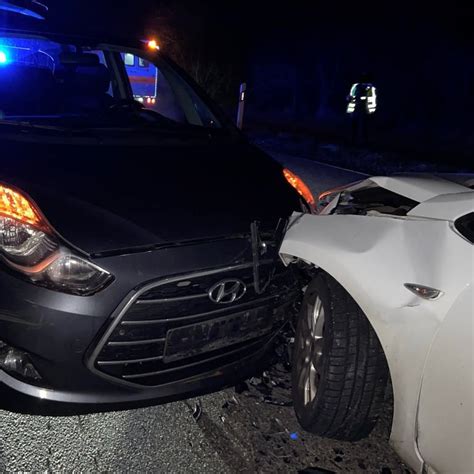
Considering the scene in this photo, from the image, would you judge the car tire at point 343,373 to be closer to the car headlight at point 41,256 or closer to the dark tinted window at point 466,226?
the dark tinted window at point 466,226

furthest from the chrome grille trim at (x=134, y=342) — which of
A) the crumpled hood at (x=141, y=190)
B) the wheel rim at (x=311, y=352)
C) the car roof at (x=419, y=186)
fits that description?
the car roof at (x=419, y=186)

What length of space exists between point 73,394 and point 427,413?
1.25 metres

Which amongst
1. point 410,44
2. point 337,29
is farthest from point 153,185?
point 337,29

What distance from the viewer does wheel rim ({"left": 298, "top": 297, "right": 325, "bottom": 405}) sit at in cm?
234

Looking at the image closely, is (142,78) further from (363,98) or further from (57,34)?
(363,98)

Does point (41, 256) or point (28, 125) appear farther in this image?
point (28, 125)

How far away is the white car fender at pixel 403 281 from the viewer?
1.81m

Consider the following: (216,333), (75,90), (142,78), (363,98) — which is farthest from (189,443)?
(363,98)

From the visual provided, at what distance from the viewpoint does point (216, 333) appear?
2287 mm

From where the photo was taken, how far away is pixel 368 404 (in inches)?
85.4

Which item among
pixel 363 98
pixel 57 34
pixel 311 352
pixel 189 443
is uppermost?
pixel 57 34

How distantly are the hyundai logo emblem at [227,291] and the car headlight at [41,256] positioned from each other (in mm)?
423

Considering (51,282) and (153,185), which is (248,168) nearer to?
(153,185)

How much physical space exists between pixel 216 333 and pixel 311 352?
1.43 ft
